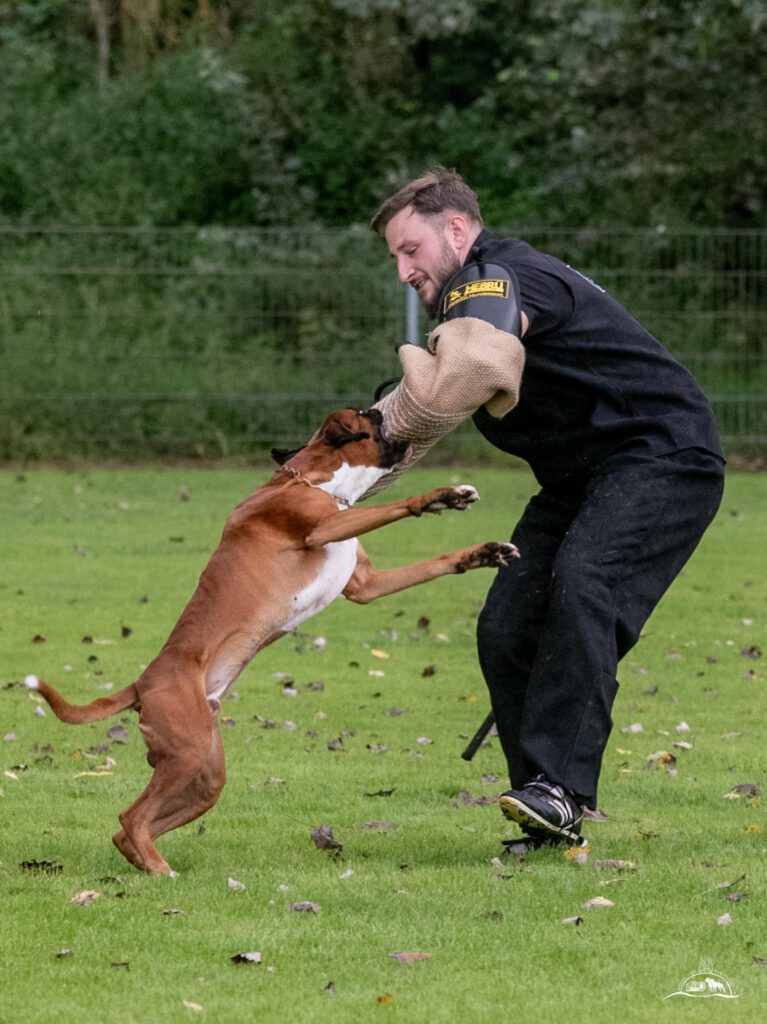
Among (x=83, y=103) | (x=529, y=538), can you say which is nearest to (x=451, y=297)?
(x=529, y=538)

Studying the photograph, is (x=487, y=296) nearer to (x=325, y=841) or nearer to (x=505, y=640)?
(x=505, y=640)

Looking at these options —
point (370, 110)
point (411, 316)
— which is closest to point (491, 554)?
point (411, 316)

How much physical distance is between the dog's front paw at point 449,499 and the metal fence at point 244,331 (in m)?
11.9

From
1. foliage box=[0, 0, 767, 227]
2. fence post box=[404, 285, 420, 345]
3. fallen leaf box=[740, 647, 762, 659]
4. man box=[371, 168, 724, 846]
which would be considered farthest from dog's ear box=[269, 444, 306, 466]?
foliage box=[0, 0, 767, 227]

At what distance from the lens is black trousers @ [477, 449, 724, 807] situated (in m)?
4.90

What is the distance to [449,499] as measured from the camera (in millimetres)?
4949

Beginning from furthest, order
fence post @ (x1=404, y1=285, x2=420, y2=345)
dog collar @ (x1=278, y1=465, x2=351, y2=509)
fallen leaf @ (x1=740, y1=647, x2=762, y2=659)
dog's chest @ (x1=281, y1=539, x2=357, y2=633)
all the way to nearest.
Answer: fence post @ (x1=404, y1=285, x2=420, y2=345) < fallen leaf @ (x1=740, y1=647, x2=762, y2=659) < dog collar @ (x1=278, y1=465, x2=351, y2=509) < dog's chest @ (x1=281, y1=539, x2=357, y2=633)

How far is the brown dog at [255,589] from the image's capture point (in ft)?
16.3

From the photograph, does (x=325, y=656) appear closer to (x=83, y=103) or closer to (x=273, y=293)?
(x=273, y=293)

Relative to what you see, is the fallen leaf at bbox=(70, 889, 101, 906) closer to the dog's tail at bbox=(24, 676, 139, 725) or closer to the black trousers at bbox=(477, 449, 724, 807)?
the dog's tail at bbox=(24, 676, 139, 725)

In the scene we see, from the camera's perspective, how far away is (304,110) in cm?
2412

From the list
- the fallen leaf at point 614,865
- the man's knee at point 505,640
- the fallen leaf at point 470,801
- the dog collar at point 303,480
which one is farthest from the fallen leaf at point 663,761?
the dog collar at point 303,480

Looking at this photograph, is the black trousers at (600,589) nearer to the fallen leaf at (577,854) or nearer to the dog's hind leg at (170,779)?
the fallen leaf at (577,854)

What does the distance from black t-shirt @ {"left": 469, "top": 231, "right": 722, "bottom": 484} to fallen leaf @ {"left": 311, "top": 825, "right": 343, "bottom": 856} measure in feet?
4.35
